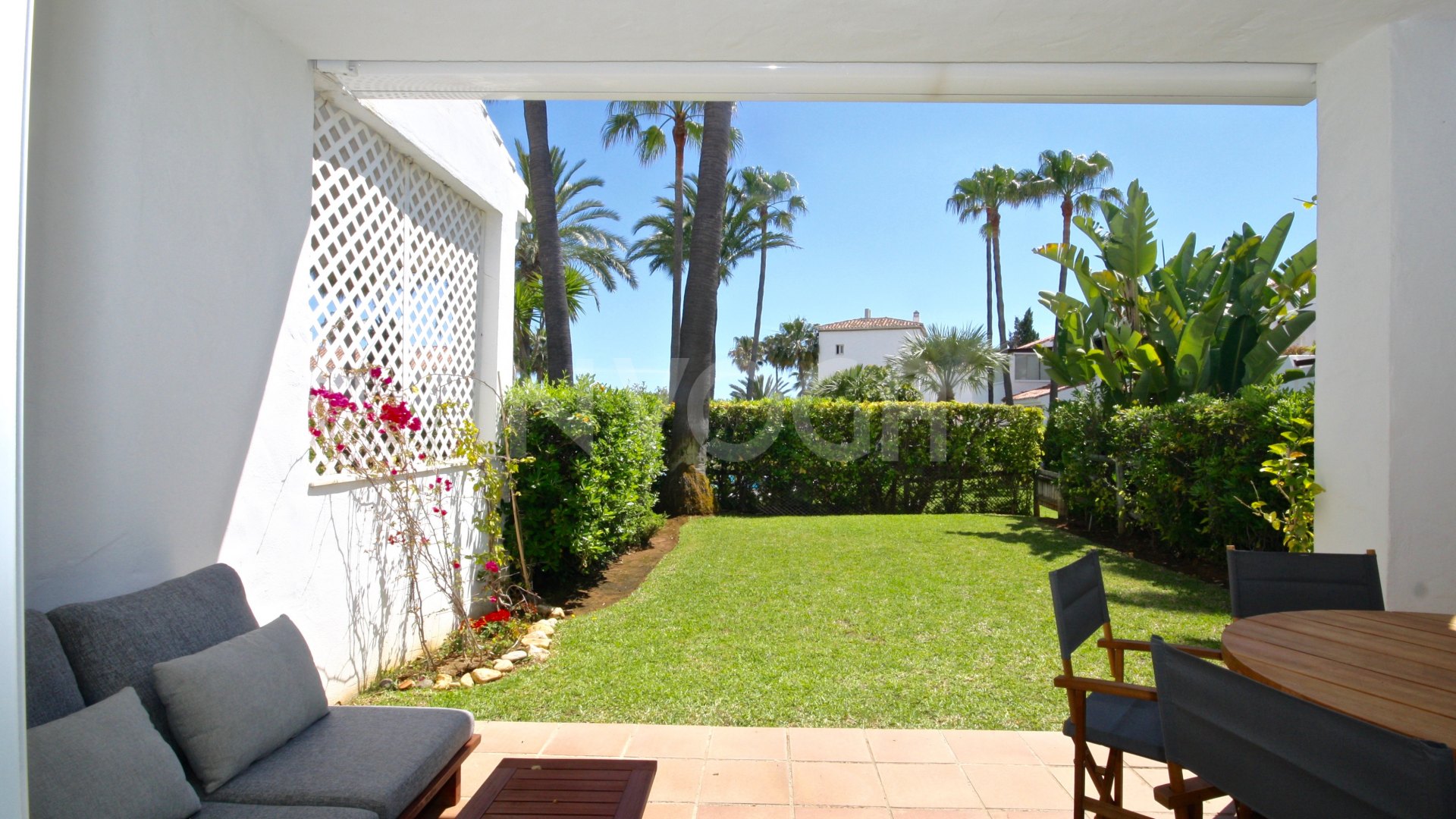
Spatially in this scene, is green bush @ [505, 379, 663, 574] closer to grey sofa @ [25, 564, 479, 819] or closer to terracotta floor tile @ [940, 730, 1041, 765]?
grey sofa @ [25, 564, 479, 819]

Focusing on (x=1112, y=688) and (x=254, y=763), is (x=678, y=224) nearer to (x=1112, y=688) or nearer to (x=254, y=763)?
(x=254, y=763)

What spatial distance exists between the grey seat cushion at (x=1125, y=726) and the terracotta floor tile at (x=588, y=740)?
6.76ft

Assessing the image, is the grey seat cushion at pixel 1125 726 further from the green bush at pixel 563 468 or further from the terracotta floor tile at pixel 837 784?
the green bush at pixel 563 468

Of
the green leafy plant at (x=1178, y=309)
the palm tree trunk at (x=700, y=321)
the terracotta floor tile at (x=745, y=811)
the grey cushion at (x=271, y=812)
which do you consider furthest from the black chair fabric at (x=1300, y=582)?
the palm tree trunk at (x=700, y=321)

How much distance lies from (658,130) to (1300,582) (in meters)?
20.7

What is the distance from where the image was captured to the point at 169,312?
9.32 feet

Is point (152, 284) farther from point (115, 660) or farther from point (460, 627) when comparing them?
point (460, 627)

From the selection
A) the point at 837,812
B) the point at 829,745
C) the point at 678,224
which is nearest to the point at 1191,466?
the point at 829,745

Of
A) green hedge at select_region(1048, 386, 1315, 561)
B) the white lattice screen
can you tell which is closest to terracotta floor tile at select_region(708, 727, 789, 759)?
the white lattice screen

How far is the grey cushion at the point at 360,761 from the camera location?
7.43 feet

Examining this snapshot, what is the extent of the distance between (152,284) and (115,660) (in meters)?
1.32

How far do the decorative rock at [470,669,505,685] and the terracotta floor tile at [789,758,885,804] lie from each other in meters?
2.10

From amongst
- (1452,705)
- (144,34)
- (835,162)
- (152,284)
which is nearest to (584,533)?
(152,284)

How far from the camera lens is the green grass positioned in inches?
163
